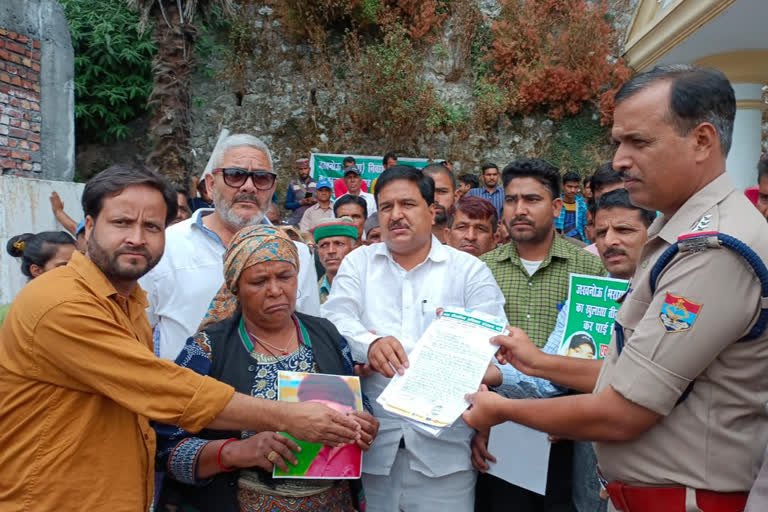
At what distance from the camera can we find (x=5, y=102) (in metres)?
7.41

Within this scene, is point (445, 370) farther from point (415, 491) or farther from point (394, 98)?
point (394, 98)

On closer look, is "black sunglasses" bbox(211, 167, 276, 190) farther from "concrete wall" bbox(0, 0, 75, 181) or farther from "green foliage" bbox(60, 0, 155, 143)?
"green foliage" bbox(60, 0, 155, 143)

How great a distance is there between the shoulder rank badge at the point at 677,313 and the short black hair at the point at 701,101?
542 millimetres

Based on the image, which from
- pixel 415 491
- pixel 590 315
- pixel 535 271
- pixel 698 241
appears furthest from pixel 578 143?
pixel 698 241

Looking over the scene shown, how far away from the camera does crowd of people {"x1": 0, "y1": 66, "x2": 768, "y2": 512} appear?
1700 mm

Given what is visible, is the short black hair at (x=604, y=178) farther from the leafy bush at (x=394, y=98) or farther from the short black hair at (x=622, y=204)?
the leafy bush at (x=394, y=98)

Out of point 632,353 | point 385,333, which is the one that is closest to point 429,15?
point 385,333

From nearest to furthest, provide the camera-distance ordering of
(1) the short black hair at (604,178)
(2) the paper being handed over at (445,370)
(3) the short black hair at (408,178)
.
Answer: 1. (2) the paper being handed over at (445,370)
2. (3) the short black hair at (408,178)
3. (1) the short black hair at (604,178)

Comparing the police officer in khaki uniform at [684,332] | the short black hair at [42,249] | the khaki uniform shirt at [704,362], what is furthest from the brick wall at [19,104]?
the khaki uniform shirt at [704,362]

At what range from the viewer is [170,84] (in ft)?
32.7

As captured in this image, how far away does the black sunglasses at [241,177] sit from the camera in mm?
3324

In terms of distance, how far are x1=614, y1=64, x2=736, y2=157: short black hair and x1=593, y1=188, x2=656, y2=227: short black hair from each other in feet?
4.14

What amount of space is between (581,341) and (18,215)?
7.01m

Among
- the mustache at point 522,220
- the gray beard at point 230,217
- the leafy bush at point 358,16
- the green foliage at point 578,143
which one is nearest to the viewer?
the gray beard at point 230,217
